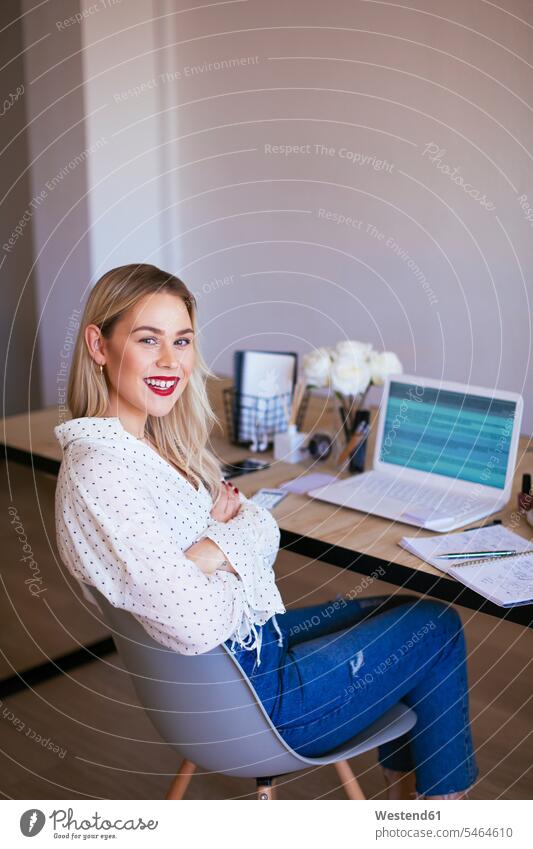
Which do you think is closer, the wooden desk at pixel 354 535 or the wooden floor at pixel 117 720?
the wooden desk at pixel 354 535

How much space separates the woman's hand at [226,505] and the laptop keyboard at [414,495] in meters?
0.37

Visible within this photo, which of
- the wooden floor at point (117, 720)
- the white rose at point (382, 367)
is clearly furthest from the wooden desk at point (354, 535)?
the wooden floor at point (117, 720)

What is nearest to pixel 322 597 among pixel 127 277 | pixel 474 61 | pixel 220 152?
pixel 127 277

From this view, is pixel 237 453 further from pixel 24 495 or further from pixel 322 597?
pixel 24 495

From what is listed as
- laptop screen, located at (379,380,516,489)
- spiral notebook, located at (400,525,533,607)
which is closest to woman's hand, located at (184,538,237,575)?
spiral notebook, located at (400,525,533,607)

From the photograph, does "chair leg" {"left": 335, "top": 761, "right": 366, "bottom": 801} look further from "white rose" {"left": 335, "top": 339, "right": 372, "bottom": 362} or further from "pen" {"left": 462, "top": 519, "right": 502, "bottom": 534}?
"white rose" {"left": 335, "top": 339, "right": 372, "bottom": 362}

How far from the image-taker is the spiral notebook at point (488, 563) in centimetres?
153

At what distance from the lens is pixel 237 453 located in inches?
95.1

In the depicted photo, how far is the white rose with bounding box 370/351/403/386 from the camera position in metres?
2.27

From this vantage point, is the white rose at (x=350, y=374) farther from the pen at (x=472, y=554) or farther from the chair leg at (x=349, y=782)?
the chair leg at (x=349, y=782)

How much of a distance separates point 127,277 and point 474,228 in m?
2.74

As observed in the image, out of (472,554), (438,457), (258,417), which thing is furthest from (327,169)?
(472,554)

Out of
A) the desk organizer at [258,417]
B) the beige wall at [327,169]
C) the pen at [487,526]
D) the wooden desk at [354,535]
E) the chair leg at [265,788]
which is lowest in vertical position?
the chair leg at [265,788]

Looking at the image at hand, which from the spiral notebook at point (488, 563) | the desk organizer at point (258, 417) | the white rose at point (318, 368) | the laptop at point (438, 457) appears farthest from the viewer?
the desk organizer at point (258, 417)
